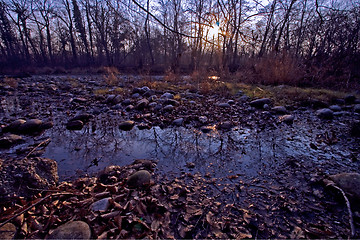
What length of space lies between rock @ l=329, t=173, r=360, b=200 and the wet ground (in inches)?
4.8

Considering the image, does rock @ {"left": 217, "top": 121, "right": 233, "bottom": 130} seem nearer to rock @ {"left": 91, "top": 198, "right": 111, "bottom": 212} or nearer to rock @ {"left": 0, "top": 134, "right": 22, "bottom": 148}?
rock @ {"left": 91, "top": 198, "right": 111, "bottom": 212}

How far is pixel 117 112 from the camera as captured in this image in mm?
3709

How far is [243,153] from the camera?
6.63ft

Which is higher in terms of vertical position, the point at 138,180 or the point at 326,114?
the point at 326,114

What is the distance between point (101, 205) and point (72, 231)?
230 mm

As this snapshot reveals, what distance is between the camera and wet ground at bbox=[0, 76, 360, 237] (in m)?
1.24

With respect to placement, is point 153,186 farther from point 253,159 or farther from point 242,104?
point 242,104

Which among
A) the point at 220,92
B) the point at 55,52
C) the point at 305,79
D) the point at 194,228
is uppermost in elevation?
the point at 55,52

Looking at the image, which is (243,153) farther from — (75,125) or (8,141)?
(8,141)

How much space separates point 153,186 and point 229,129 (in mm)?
1713

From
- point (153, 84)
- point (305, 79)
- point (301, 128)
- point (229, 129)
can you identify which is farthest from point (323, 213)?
point (305, 79)

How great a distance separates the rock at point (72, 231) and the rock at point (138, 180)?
46cm

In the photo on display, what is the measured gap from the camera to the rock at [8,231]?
0.93 metres

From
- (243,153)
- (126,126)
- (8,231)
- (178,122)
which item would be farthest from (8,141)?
(243,153)
